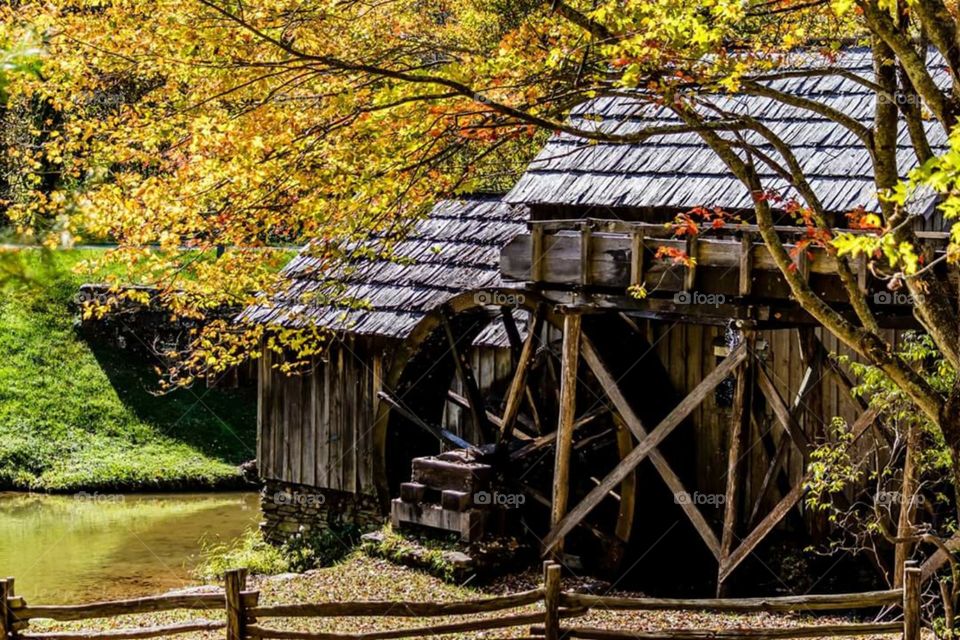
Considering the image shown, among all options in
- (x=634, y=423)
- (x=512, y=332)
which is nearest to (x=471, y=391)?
(x=512, y=332)

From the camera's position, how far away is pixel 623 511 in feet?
45.6

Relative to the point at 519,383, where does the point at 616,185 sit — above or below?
above

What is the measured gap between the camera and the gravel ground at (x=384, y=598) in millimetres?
11492

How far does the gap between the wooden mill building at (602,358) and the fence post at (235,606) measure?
278 cm

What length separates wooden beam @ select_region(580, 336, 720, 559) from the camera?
41.5ft

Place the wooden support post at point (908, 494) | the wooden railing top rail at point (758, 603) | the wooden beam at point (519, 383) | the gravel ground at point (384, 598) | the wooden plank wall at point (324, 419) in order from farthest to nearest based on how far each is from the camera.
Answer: the wooden plank wall at point (324, 419) → the wooden beam at point (519, 383) → the gravel ground at point (384, 598) → the wooden support post at point (908, 494) → the wooden railing top rail at point (758, 603)

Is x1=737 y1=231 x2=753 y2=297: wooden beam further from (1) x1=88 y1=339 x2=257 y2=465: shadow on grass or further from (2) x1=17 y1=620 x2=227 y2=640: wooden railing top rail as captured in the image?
(1) x1=88 y1=339 x2=257 y2=465: shadow on grass

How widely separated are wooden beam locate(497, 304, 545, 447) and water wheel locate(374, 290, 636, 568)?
13 mm

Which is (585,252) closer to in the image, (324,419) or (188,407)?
(324,419)

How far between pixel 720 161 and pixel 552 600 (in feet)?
17.2

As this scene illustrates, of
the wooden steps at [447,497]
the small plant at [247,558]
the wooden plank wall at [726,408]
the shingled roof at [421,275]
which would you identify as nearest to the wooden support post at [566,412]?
the wooden steps at [447,497]

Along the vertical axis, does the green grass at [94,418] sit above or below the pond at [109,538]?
above

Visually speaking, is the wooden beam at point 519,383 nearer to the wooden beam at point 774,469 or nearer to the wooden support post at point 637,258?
the wooden support post at point 637,258

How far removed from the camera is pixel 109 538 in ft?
63.2
